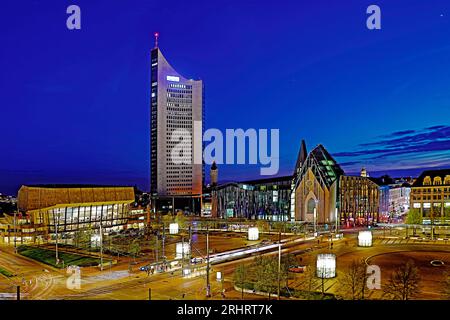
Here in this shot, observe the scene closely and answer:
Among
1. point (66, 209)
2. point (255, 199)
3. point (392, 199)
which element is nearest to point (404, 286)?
point (66, 209)

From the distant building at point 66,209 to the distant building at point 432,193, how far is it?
42.3 metres

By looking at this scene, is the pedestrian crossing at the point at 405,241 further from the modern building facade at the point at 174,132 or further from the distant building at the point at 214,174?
the modern building facade at the point at 174,132

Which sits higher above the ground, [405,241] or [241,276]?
[241,276]

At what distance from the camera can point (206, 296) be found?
1950cm

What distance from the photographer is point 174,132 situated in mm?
119688

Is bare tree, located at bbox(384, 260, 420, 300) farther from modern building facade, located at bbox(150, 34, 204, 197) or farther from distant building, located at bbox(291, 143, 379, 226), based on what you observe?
modern building facade, located at bbox(150, 34, 204, 197)

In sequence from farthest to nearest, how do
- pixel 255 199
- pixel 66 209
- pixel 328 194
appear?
1. pixel 255 199
2. pixel 328 194
3. pixel 66 209

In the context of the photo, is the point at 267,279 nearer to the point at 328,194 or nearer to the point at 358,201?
the point at 328,194

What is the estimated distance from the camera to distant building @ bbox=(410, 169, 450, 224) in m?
63.5

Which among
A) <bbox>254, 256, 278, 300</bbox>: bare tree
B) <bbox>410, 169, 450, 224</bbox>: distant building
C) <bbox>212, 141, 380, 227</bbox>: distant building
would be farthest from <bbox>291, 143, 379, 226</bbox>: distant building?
<bbox>254, 256, 278, 300</bbox>: bare tree

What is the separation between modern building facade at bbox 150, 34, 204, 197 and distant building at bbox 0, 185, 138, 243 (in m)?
52.7

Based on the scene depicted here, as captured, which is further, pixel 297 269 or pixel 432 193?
pixel 432 193

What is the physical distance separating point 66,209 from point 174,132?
66.0m

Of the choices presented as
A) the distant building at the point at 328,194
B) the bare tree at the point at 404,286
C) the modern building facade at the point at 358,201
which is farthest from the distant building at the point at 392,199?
the bare tree at the point at 404,286
